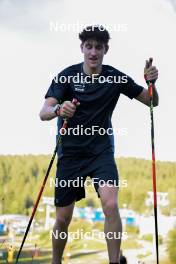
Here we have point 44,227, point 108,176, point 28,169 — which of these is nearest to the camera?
point 108,176

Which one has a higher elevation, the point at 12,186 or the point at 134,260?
the point at 12,186

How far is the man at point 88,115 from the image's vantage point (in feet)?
14.6

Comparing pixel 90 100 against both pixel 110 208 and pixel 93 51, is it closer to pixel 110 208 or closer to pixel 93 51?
pixel 93 51

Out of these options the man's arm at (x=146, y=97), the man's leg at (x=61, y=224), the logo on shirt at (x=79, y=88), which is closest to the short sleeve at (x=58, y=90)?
the logo on shirt at (x=79, y=88)

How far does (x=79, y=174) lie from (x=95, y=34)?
3.34 ft

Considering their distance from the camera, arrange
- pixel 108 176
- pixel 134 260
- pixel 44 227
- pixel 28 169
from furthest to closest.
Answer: pixel 134 260 → pixel 44 227 → pixel 28 169 → pixel 108 176

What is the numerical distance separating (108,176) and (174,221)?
13898 mm

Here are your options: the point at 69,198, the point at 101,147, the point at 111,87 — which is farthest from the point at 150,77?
the point at 69,198

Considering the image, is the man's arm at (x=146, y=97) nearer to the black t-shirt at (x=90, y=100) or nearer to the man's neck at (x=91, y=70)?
the black t-shirt at (x=90, y=100)

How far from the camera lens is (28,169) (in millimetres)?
16422

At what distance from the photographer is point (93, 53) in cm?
459

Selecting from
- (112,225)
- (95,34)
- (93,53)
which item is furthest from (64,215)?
(95,34)

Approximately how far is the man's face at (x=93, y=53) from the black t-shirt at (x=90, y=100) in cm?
8

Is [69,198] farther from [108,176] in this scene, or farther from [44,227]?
[44,227]
